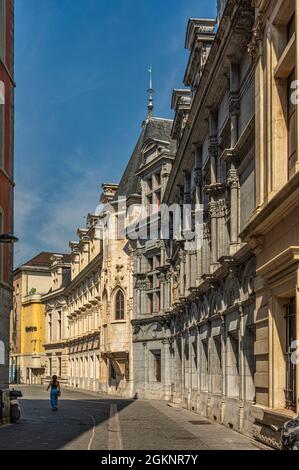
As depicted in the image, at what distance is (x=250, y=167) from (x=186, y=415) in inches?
484

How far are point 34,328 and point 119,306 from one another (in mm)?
42408

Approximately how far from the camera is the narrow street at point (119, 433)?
682 inches

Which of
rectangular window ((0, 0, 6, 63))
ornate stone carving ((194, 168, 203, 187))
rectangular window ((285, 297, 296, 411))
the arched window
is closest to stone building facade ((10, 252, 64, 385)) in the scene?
the arched window

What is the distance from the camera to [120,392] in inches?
1946

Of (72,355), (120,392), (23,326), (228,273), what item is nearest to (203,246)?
(228,273)

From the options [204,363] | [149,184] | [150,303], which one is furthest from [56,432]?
[149,184]

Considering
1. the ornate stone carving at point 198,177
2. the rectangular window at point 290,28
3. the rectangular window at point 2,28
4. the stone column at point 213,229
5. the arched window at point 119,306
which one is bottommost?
the arched window at point 119,306

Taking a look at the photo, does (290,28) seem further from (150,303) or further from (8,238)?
(150,303)

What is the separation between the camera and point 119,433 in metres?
20.9

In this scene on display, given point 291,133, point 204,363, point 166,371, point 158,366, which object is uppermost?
point 291,133

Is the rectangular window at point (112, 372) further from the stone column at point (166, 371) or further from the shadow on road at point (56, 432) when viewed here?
the shadow on road at point (56, 432)

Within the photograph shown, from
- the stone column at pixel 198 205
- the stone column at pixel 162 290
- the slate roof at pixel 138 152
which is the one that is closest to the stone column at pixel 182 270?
the stone column at pixel 198 205

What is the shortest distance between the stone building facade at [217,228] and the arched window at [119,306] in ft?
37.3
